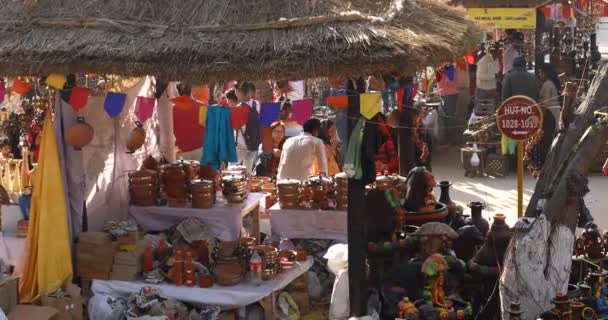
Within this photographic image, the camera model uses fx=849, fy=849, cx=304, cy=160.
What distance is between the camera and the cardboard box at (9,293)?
679 cm

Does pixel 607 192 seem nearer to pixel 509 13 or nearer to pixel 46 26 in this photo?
pixel 509 13

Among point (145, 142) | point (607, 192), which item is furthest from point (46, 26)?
point (607, 192)

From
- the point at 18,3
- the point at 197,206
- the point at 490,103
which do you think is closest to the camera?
the point at 18,3

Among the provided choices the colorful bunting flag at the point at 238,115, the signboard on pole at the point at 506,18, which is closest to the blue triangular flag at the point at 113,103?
the colorful bunting flag at the point at 238,115

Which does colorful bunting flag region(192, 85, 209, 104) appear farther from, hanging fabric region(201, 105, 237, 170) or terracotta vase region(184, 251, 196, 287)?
terracotta vase region(184, 251, 196, 287)

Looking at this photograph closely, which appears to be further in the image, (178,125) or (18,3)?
(178,125)

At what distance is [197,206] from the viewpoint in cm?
835

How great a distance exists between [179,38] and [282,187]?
220cm

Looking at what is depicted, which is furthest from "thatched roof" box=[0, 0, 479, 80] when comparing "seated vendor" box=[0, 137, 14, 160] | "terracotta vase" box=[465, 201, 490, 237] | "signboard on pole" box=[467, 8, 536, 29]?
"signboard on pole" box=[467, 8, 536, 29]

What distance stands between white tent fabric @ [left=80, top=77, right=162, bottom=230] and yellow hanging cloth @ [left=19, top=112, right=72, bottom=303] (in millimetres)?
574

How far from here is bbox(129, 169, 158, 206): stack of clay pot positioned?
8477mm

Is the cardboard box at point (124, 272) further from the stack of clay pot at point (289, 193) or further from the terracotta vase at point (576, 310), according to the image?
the terracotta vase at point (576, 310)

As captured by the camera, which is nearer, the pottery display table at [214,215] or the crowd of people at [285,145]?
the pottery display table at [214,215]

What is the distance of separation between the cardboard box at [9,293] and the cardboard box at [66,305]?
0.22 meters
